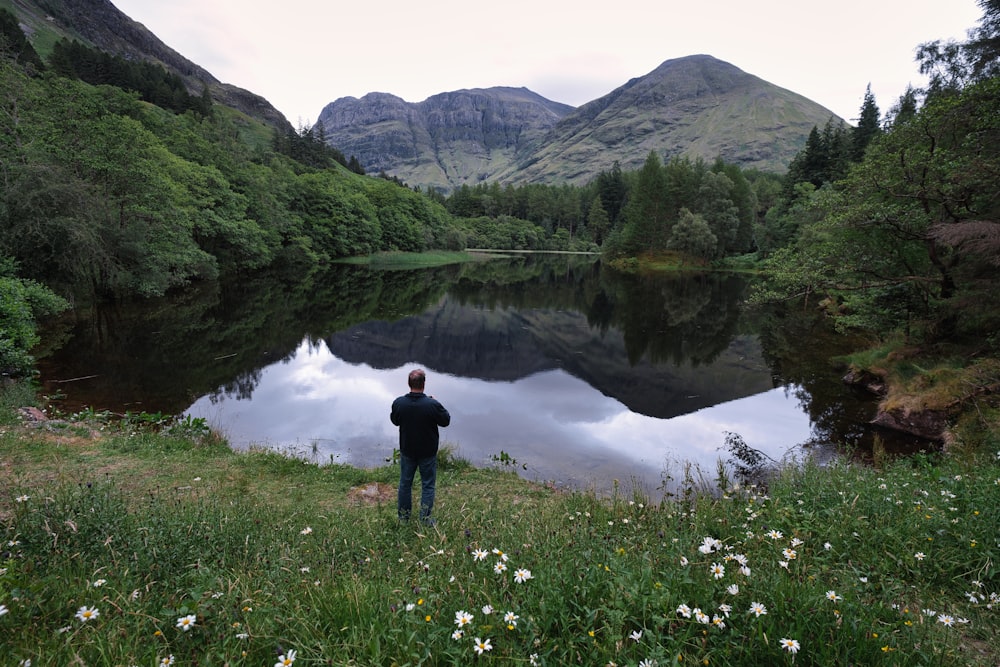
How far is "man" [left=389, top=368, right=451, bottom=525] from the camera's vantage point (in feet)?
22.9

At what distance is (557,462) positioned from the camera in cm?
1208

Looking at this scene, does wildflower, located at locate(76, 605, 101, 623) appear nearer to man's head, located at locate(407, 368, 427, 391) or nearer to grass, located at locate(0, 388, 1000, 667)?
grass, located at locate(0, 388, 1000, 667)

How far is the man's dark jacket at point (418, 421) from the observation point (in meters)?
6.97

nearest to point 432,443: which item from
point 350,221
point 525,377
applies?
point 525,377

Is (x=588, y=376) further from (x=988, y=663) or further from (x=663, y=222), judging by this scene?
(x=663, y=222)

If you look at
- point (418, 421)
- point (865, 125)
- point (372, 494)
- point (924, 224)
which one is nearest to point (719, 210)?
point (865, 125)

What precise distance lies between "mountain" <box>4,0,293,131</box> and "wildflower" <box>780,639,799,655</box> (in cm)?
16531

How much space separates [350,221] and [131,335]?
60.4 metres

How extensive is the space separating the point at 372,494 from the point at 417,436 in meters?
2.89

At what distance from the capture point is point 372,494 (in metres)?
9.05

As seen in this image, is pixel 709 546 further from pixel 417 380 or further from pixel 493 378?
pixel 493 378

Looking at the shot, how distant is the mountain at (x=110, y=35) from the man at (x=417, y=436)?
160222 mm

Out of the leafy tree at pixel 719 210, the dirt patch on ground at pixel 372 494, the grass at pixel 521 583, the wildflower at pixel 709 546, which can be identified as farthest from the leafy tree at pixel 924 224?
the leafy tree at pixel 719 210

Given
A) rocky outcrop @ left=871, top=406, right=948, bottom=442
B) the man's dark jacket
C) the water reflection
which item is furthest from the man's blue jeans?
rocky outcrop @ left=871, top=406, right=948, bottom=442
